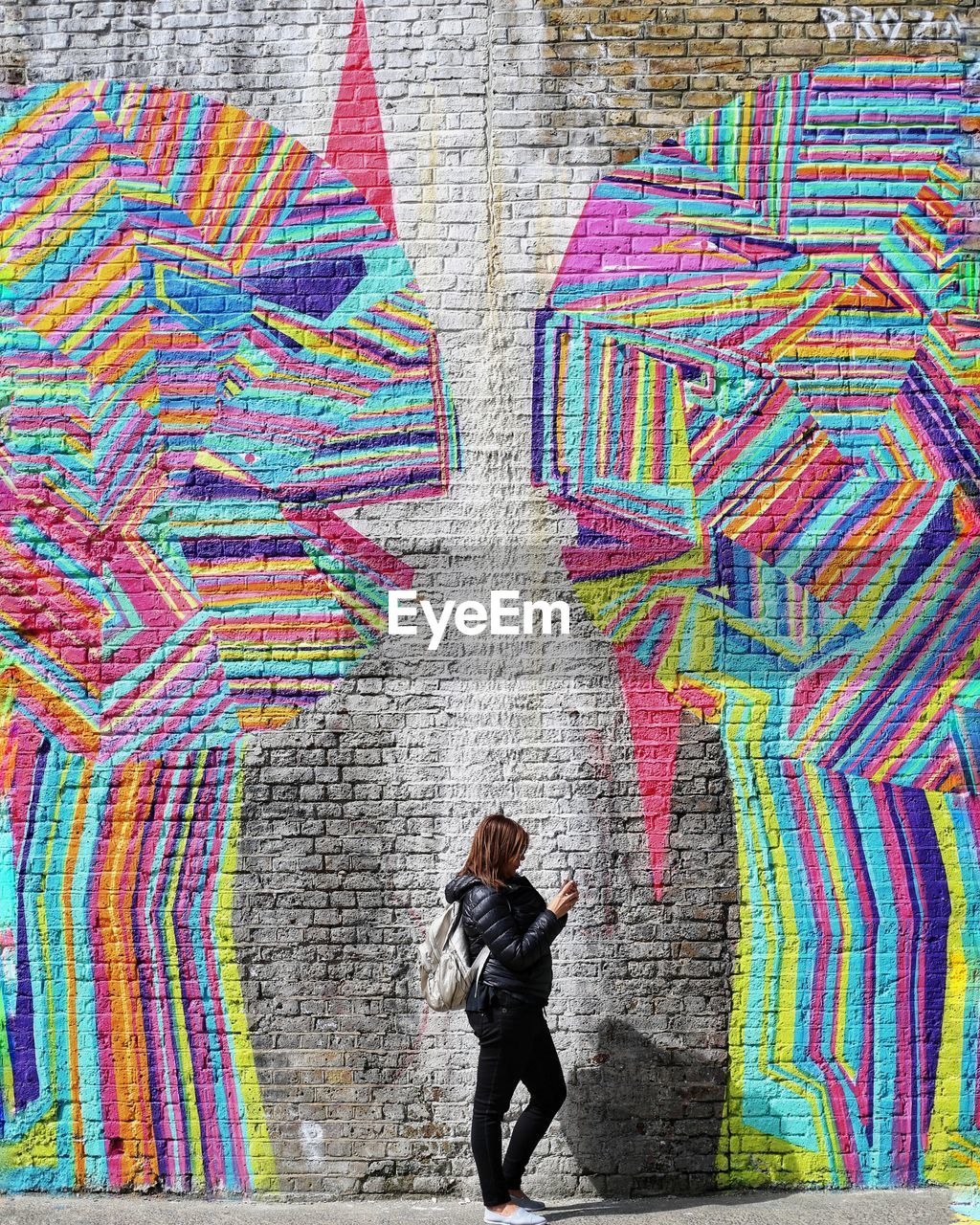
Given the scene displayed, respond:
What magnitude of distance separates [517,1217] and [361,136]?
4.31 meters

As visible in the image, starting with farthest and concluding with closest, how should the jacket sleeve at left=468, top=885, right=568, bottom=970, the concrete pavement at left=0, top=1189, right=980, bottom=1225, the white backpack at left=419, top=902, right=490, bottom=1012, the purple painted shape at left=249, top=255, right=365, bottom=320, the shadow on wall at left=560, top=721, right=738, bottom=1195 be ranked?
1. the purple painted shape at left=249, top=255, right=365, bottom=320
2. the shadow on wall at left=560, top=721, right=738, bottom=1195
3. the concrete pavement at left=0, top=1189, right=980, bottom=1225
4. the white backpack at left=419, top=902, right=490, bottom=1012
5. the jacket sleeve at left=468, top=885, right=568, bottom=970

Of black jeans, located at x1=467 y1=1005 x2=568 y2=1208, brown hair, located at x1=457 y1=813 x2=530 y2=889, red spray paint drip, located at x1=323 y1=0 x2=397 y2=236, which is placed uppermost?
red spray paint drip, located at x1=323 y1=0 x2=397 y2=236

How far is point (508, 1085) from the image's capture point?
4012 mm

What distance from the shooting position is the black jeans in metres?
3.98

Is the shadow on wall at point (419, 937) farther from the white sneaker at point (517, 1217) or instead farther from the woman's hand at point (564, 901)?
the woman's hand at point (564, 901)

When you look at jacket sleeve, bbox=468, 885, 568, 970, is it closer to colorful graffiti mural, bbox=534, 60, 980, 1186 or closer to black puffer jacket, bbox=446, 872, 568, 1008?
black puffer jacket, bbox=446, 872, 568, 1008

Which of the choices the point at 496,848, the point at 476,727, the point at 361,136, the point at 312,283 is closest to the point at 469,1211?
the point at 496,848

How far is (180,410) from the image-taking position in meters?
4.78

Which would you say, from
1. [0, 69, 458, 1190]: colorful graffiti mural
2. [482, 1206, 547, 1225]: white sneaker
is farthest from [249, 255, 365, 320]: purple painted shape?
[482, 1206, 547, 1225]: white sneaker

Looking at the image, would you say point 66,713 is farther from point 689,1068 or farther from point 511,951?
point 689,1068

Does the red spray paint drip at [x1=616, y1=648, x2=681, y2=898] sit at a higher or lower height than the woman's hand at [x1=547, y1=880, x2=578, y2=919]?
higher

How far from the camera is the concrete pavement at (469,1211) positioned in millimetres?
4262

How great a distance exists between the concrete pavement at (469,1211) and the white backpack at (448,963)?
94 centimetres

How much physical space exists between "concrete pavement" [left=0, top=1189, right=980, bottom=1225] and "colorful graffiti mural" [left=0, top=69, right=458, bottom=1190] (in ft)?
0.60
